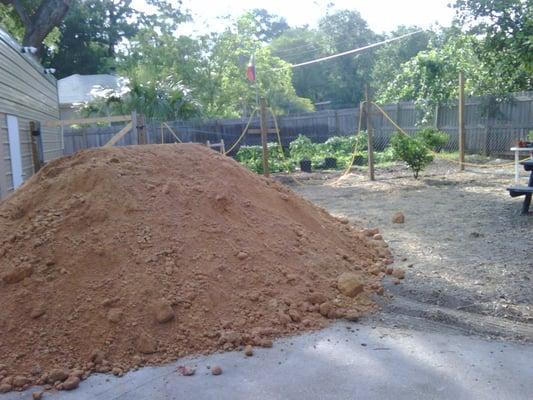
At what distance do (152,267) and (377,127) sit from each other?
60.3 ft

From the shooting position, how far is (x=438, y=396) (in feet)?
10.1

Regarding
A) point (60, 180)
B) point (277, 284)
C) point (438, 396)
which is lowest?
point (438, 396)

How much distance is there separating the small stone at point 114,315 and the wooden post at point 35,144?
26.1 feet

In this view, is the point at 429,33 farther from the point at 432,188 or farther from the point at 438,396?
the point at 438,396

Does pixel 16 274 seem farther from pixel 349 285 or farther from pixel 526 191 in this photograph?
pixel 526 191

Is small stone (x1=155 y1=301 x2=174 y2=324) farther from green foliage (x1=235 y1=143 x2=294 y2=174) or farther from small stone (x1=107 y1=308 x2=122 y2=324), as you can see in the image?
green foliage (x1=235 y1=143 x2=294 y2=174)

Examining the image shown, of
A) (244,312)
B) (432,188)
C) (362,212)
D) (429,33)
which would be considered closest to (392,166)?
(432,188)

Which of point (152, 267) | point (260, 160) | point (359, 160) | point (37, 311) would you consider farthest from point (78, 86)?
point (37, 311)

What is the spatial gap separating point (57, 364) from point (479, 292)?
3258 mm

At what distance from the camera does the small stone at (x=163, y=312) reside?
150 inches

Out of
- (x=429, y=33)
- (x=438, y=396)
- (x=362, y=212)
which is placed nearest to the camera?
(x=438, y=396)

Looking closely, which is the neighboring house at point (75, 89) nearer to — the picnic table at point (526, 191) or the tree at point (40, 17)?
the tree at point (40, 17)

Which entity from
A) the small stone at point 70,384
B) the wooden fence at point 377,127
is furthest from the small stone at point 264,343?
the wooden fence at point 377,127

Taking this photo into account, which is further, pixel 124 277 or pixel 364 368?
pixel 124 277
